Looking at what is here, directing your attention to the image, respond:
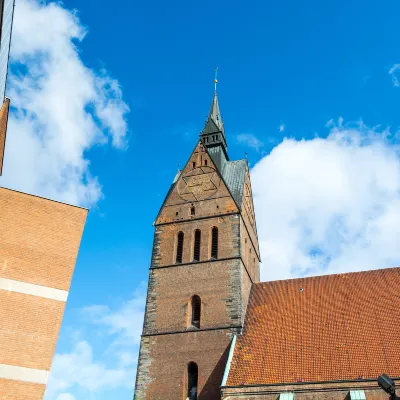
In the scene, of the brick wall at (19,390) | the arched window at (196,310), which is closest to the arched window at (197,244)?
the arched window at (196,310)

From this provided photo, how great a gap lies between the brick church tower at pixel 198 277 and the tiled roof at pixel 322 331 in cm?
113

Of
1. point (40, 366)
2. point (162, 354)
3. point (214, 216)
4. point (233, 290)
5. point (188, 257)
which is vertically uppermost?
point (214, 216)

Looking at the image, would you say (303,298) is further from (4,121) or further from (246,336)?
(4,121)

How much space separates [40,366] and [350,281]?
609 inches

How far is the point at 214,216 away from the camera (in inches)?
982

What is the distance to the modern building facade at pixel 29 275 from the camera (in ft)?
41.1

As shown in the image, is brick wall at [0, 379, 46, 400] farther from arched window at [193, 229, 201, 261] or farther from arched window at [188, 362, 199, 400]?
arched window at [193, 229, 201, 261]

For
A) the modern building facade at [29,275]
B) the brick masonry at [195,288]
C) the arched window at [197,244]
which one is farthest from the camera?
the arched window at [197,244]

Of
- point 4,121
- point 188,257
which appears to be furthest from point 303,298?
point 4,121

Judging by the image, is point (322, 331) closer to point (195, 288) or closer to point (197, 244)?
point (195, 288)

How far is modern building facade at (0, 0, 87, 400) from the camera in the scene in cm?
1252

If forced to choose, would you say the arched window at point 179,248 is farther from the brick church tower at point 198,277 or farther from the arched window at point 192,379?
the arched window at point 192,379

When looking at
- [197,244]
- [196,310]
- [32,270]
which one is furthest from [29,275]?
[197,244]

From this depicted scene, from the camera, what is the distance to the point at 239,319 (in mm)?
21219
